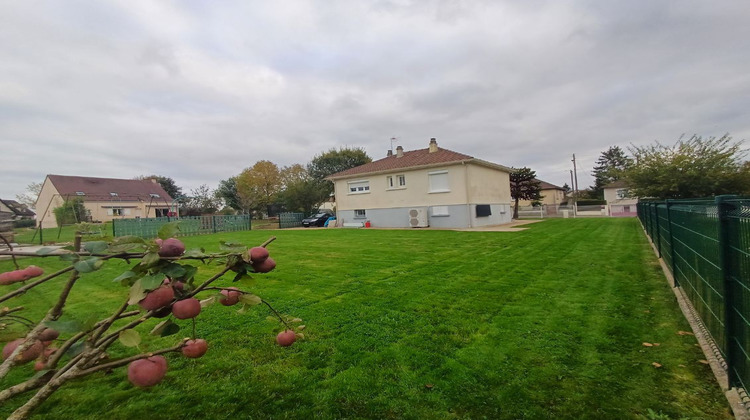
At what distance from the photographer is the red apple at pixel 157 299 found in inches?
40.3

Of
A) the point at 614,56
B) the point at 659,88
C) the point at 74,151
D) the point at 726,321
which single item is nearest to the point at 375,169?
the point at 614,56

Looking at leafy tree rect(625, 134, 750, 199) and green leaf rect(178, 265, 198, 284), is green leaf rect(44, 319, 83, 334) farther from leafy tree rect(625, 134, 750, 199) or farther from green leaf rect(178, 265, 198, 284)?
leafy tree rect(625, 134, 750, 199)

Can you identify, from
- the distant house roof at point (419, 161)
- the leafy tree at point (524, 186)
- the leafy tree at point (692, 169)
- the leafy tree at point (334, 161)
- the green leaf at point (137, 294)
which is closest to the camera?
the green leaf at point (137, 294)

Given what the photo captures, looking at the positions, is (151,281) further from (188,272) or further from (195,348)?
(195,348)

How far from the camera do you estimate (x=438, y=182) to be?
20812mm

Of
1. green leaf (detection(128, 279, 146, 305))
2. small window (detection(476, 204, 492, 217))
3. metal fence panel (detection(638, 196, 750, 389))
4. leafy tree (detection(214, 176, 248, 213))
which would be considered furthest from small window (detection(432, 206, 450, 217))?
leafy tree (detection(214, 176, 248, 213))

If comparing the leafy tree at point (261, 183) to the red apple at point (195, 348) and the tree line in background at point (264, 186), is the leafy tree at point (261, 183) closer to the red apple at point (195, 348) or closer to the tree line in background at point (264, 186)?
the tree line in background at point (264, 186)

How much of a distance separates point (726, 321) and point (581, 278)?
3616 millimetres

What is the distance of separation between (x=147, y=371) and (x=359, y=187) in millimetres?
23672

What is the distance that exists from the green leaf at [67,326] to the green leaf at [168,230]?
387 millimetres

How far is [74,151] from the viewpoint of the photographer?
1353 inches

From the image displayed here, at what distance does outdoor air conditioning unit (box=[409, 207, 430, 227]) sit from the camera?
20672mm

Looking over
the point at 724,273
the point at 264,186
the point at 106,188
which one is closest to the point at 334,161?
the point at 264,186

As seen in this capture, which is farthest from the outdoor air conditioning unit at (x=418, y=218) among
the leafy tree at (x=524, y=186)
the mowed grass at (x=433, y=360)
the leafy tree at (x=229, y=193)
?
the leafy tree at (x=229, y=193)
